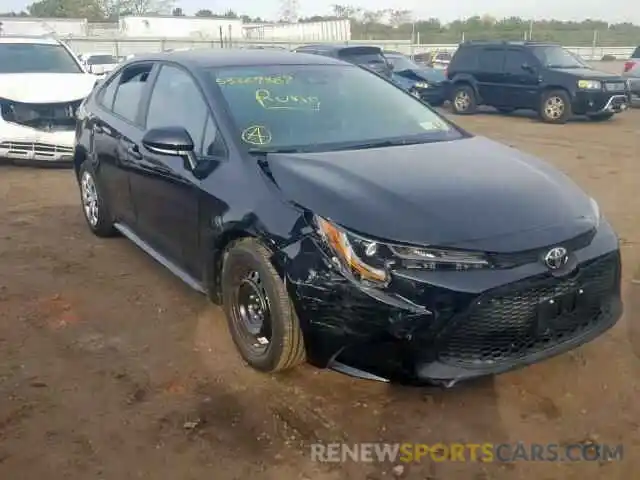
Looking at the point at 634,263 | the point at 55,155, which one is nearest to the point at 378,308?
the point at 634,263

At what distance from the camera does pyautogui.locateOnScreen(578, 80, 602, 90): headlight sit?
14.1m

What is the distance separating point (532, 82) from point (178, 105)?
12.4 m

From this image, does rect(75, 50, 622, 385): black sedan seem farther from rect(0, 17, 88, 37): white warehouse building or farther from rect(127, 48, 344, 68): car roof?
rect(0, 17, 88, 37): white warehouse building

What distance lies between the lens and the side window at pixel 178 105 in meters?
3.94

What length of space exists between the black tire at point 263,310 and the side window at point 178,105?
2.45 feet

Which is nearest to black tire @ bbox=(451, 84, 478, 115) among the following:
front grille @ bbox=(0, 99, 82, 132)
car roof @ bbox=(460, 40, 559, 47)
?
car roof @ bbox=(460, 40, 559, 47)

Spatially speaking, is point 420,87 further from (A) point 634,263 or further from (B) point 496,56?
(A) point 634,263

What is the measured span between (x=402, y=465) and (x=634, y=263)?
3166 mm

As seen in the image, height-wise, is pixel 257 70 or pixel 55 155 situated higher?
pixel 257 70

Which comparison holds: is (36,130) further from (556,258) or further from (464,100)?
(464,100)

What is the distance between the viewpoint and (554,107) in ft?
48.0

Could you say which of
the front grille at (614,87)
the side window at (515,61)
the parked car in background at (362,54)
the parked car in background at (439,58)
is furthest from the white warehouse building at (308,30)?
the front grille at (614,87)

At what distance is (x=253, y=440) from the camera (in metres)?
2.98

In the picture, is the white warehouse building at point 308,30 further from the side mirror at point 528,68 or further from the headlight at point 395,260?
the headlight at point 395,260
